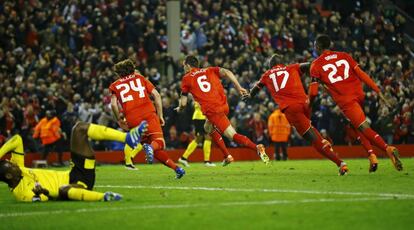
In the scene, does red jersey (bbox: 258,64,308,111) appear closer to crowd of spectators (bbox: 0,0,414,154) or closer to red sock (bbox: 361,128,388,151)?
red sock (bbox: 361,128,388,151)

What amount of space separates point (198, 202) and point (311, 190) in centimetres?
204

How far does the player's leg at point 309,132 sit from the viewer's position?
1627 centimetres

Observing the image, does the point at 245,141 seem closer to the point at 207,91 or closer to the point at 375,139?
the point at 207,91

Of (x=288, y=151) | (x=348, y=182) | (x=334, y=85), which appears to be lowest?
(x=288, y=151)

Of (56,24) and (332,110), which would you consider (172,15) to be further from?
(332,110)

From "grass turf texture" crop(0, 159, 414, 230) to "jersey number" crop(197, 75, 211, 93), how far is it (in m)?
3.50

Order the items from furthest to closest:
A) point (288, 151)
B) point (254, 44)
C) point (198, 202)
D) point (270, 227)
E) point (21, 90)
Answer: point (254, 44) → point (288, 151) → point (21, 90) → point (198, 202) → point (270, 227)

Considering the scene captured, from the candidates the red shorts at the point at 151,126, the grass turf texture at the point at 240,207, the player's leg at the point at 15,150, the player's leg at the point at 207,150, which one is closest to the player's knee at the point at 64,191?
the grass turf texture at the point at 240,207

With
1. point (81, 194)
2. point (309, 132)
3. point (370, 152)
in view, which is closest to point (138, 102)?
point (309, 132)

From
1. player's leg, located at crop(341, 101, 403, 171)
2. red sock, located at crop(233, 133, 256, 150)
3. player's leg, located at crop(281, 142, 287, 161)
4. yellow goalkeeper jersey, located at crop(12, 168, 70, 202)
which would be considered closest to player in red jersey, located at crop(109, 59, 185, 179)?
red sock, located at crop(233, 133, 256, 150)

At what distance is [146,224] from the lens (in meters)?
9.62

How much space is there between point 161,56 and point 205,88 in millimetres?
12611

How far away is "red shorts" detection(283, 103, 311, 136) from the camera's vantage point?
656 inches

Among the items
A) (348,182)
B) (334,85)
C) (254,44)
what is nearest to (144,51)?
(254,44)
